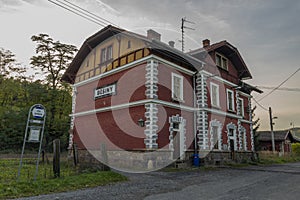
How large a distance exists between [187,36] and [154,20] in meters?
9.63

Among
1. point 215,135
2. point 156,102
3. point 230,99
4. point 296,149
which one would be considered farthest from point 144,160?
point 296,149

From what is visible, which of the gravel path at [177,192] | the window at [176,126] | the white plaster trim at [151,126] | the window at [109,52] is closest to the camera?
the gravel path at [177,192]

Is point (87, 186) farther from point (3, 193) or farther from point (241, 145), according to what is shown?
point (241, 145)

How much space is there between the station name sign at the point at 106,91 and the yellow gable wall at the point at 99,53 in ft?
3.92

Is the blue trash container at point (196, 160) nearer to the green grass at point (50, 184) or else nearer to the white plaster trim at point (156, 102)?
the white plaster trim at point (156, 102)

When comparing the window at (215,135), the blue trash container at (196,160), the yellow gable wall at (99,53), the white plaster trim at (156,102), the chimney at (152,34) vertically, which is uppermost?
the chimney at (152,34)

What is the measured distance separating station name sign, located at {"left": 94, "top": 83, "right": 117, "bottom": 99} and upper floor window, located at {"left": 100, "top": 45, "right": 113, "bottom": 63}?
→ 6.25 feet

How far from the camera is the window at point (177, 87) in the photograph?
A: 1483cm

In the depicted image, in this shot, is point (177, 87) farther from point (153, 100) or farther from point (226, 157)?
point (226, 157)

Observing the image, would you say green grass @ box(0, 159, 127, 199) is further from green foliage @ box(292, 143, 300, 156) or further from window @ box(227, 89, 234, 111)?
green foliage @ box(292, 143, 300, 156)

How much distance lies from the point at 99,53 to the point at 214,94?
27.3 ft

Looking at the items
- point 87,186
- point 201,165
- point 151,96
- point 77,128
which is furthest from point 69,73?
point 87,186

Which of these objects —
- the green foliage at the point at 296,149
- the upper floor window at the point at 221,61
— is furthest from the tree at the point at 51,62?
the green foliage at the point at 296,149

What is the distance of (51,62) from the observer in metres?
28.2
